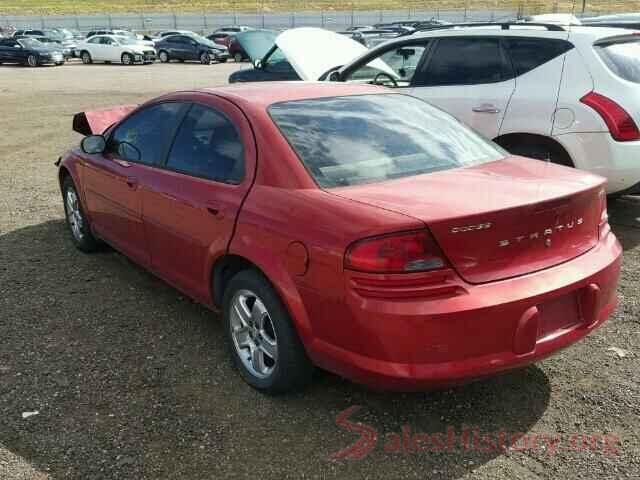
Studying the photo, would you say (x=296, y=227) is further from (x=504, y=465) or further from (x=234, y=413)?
(x=504, y=465)

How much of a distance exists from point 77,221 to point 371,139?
3.24 meters

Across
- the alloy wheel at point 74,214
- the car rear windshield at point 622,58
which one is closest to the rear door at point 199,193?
the alloy wheel at point 74,214

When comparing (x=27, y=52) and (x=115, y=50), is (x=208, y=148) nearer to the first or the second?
(x=27, y=52)

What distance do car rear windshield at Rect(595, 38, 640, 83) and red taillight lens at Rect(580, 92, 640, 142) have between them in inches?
15.1

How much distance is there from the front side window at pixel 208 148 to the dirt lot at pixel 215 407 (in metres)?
1.07

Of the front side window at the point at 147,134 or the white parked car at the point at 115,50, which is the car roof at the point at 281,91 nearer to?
the front side window at the point at 147,134

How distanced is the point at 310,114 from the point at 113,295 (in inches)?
84.1

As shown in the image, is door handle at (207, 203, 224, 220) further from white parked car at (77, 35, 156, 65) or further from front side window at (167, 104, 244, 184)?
white parked car at (77, 35, 156, 65)

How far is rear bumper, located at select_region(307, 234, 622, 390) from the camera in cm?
250

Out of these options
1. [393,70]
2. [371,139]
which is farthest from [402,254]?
[393,70]

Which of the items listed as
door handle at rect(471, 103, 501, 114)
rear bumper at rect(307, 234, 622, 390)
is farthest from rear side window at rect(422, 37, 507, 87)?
rear bumper at rect(307, 234, 622, 390)

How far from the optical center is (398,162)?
3223 millimetres

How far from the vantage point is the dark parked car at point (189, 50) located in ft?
112

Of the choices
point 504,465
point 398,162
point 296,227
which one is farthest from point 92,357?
point 504,465
